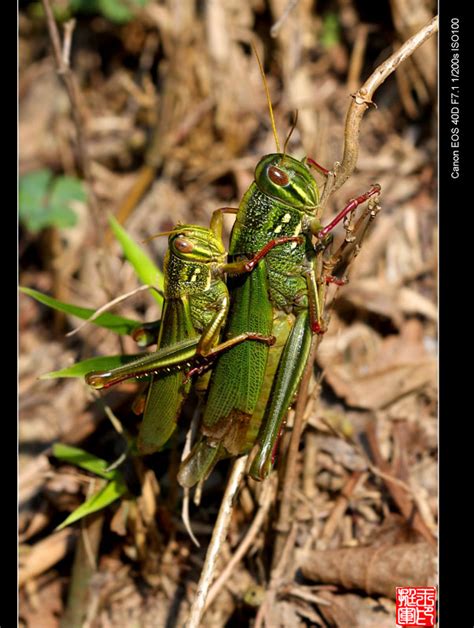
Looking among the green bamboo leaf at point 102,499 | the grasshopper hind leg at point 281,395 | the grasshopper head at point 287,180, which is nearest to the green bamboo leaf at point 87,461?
the green bamboo leaf at point 102,499

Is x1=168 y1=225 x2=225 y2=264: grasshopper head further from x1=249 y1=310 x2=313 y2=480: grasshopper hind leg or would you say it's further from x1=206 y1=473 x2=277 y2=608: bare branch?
x1=206 y1=473 x2=277 y2=608: bare branch

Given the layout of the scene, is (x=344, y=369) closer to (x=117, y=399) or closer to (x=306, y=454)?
(x=306, y=454)

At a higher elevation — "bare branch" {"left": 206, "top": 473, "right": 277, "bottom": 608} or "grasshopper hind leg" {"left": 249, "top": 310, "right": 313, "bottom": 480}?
"grasshopper hind leg" {"left": 249, "top": 310, "right": 313, "bottom": 480}

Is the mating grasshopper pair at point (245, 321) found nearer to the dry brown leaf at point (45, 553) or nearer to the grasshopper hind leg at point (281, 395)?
the grasshopper hind leg at point (281, 395)

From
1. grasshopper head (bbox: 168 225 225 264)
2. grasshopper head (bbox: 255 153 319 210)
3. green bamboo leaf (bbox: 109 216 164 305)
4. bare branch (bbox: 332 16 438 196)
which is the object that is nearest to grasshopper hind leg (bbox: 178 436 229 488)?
grasshopper head (bbox: 168 225 225 264)
